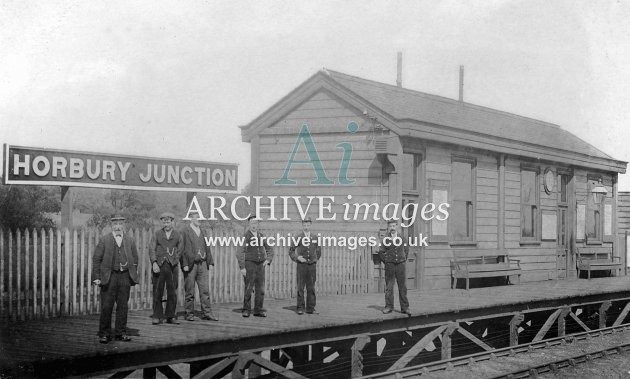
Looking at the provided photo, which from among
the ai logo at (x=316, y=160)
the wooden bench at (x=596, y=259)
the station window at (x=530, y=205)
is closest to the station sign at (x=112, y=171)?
the ai logo at (x=316, y=160)

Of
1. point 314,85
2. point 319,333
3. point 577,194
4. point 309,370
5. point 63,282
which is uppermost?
point 314,85

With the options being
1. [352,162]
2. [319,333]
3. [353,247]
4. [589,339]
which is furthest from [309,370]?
[589,339]

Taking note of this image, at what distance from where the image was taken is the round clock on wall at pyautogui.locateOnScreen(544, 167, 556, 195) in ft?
65.4

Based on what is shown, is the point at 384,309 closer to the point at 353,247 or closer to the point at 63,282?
the point at 353,247

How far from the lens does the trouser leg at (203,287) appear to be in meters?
10.5

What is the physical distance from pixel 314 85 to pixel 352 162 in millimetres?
1994

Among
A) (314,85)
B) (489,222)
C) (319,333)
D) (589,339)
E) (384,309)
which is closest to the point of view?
(319,333)

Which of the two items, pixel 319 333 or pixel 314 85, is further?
pixel 314 85

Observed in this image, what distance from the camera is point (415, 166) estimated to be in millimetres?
15992

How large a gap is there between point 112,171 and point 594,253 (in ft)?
51.6

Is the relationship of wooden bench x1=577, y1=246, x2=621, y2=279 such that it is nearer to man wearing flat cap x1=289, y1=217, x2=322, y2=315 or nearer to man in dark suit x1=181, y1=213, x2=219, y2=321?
man wearing flat cap x1=289, y1=217, x2=322, y2=315

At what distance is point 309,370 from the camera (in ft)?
40.3

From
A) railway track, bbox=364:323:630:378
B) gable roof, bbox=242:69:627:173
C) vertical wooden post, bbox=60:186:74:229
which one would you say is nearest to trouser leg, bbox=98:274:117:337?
vertical wooden post, bbox=60:186:74:229

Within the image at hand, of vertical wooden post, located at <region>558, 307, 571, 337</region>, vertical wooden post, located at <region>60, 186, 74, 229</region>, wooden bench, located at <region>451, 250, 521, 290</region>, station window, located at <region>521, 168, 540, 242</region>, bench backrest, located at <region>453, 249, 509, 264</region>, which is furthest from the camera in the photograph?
station window, located at <region>521, 168, 540, 242</region>
